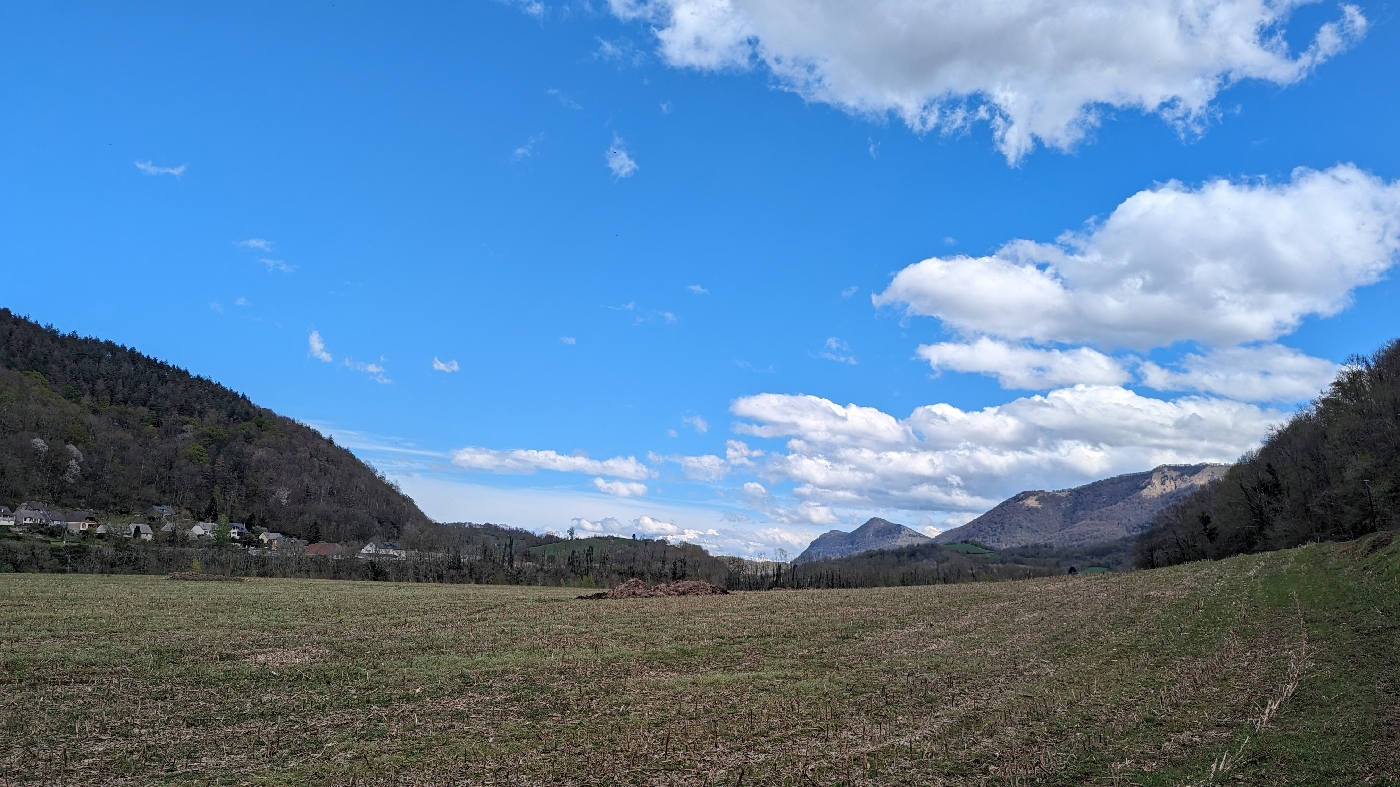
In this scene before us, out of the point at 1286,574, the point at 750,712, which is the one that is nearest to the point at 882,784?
the point at 750,712

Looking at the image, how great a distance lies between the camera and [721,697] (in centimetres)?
1730

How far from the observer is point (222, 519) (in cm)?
12675

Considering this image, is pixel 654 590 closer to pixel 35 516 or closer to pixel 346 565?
pixel 346 565

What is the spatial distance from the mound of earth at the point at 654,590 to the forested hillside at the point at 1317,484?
46478 millimetres

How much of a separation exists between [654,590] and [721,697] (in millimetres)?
46946

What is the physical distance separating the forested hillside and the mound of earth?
152 feet

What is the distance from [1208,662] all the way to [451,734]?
1845 centimetres

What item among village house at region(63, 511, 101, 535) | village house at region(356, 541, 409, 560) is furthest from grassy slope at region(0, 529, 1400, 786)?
village house at region(63, 511, 101, 535)

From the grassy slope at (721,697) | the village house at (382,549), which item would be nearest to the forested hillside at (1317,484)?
the grassy slope at (721,697)

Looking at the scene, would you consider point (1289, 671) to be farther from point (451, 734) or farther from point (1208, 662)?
point (451, 734)

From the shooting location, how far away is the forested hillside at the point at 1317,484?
56.4 meters

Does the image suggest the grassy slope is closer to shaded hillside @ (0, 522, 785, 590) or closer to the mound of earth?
the mound of earth

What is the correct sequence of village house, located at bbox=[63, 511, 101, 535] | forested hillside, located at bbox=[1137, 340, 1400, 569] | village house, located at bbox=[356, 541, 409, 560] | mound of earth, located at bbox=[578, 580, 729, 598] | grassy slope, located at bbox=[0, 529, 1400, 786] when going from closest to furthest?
grassy slope, located at bbox=[0, 529, 1400, 786], forested hillside, located at bbox=[1137, 340, 1400, 569], mound of earth, located at bbox=[578, 580, 729, 598], village house, located at bbox=[356, 541, 409, 560], village house, located at bbox=[63, 511, 101, 535]

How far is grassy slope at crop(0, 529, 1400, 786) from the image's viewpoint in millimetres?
11609
